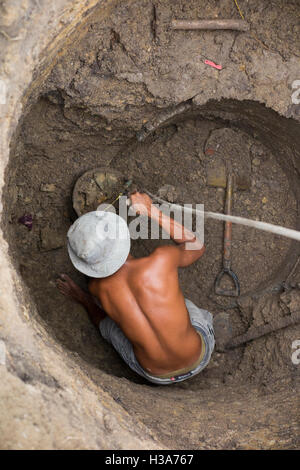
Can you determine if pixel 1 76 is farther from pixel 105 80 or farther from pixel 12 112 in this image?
pixel 105 80

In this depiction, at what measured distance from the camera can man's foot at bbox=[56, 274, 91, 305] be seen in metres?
3.62

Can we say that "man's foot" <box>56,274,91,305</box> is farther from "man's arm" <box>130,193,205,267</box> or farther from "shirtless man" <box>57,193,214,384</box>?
"man's arm" <box>130,193,205,267</box>

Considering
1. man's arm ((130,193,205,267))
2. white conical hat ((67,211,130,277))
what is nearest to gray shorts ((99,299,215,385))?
man's arm ((130,193,205,267))

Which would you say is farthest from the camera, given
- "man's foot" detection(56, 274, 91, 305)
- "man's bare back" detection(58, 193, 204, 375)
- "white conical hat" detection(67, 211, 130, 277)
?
"man's foot" detection(56, 274, 91, 305)

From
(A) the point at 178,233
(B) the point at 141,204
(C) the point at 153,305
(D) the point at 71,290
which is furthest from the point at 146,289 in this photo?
(D) the point at 71,290

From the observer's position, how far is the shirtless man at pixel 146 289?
260 cm

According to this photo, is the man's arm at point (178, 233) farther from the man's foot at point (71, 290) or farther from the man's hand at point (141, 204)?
the man's foot at point (71, 290)

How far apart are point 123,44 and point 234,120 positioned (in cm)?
116

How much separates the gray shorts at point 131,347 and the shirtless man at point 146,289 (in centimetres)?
4

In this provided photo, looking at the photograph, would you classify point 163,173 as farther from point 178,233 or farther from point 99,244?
point 99,244

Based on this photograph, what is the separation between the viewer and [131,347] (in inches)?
126

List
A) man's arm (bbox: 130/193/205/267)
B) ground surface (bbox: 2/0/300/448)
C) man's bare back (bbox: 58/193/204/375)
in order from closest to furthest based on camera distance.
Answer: man's bare back (bbox: 58/193/204/375)
ground surface (bbox: 2/0/300/448)
man's arm (bbox: 130/193/205/267)

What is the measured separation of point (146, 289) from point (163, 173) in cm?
143
